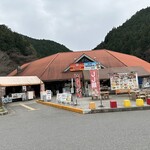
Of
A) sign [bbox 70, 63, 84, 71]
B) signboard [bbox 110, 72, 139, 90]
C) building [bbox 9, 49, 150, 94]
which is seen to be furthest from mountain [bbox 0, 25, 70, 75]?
signboard [bbox 110, 72, 139, 90]

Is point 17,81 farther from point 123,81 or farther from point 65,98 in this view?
point 65,98

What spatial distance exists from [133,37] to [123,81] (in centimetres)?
3837

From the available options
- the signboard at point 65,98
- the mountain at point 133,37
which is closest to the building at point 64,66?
the signboard at point 65,98

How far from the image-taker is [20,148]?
6.24 m

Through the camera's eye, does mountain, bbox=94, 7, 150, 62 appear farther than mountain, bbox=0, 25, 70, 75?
Yes

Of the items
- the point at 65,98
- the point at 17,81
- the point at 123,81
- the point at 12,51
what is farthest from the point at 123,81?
the point at 12,51

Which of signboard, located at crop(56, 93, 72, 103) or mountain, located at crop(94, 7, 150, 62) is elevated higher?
mountain, located at crop(94, 7, 150, 62)

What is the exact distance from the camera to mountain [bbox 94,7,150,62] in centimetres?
5862

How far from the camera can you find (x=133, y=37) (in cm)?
6006

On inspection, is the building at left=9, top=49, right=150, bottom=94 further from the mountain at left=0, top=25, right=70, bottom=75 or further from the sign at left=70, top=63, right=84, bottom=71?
the mountain at left=0, top=25, right=70, bottom=75

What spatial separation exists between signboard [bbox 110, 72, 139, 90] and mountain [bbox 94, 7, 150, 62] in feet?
118

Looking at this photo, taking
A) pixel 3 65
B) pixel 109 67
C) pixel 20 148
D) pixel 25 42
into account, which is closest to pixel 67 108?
pixel 20 148

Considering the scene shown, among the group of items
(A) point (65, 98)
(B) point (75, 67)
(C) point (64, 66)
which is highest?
(C) point (64, 66)

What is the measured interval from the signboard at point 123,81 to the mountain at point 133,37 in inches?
1420
